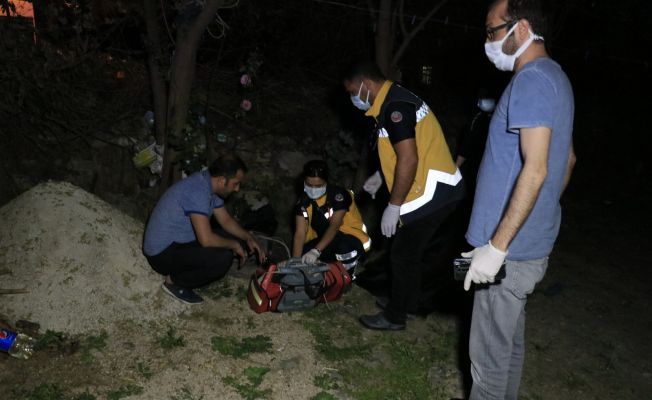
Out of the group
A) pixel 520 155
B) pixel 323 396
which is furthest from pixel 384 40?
pixel 323 396

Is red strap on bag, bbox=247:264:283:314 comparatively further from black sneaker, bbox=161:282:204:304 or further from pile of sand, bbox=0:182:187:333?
pile of sand, bbox=0:182:187:333

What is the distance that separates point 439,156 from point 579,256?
9.95ft

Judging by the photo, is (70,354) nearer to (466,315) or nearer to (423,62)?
(466,315)

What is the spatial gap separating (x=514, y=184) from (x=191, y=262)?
2.39 m

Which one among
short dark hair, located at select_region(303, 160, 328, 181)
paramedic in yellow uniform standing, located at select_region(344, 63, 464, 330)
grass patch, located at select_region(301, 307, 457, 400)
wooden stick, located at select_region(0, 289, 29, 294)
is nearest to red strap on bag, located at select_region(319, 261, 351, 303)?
grass patch, located at select_region(301, 307, 457, 400)

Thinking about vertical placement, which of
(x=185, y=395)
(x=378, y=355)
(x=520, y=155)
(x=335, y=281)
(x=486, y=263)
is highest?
(x=520, y=155)

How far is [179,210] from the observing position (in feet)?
11.5

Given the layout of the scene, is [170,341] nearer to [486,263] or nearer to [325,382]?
[325,382]

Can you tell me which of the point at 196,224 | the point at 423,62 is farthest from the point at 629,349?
the point at 423,62

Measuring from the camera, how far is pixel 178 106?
4.45 m

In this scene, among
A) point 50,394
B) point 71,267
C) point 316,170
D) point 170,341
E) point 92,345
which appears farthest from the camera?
point 316,170

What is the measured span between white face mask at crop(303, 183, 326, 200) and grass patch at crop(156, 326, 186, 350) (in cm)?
143

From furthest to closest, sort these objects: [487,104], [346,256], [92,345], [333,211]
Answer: [487,104] → [346,256] → [333,211] → [92,345]

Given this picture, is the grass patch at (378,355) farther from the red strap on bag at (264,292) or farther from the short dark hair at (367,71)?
the short dark hair at (367,71)
